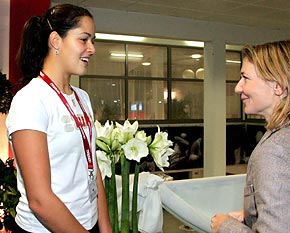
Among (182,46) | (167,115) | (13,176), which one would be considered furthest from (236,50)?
(13,176)

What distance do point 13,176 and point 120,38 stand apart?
5299 mm

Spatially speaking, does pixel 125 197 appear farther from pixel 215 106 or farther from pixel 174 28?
pixel 215 106

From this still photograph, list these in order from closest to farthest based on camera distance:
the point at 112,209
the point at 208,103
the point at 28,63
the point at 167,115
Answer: the point at 28,63
the point at 112,209
the point at 208,103
the point at 167,115

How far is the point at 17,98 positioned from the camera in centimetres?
119

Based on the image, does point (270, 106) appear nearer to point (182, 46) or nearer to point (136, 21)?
point (136, 21)

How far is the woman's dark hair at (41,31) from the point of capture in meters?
1.32

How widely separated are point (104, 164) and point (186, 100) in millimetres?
6921

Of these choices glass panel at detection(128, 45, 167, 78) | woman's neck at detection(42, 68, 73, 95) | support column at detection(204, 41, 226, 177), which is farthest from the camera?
glass panel at detection(128, 45, 167, 78)

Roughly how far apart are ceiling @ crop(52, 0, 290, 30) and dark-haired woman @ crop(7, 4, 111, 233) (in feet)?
11.0

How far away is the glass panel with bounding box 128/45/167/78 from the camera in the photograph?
784 centimetres

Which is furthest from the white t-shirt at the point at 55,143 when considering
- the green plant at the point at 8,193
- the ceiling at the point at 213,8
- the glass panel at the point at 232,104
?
the glass panel at the point at 232,104

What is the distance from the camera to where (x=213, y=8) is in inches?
191

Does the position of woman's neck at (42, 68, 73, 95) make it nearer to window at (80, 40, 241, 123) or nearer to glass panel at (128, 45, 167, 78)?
window at (80, 40, 241, 123)

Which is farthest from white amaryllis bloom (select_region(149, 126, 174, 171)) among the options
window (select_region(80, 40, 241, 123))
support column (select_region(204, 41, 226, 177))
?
window (select_region(80, 40, 241, 123))
